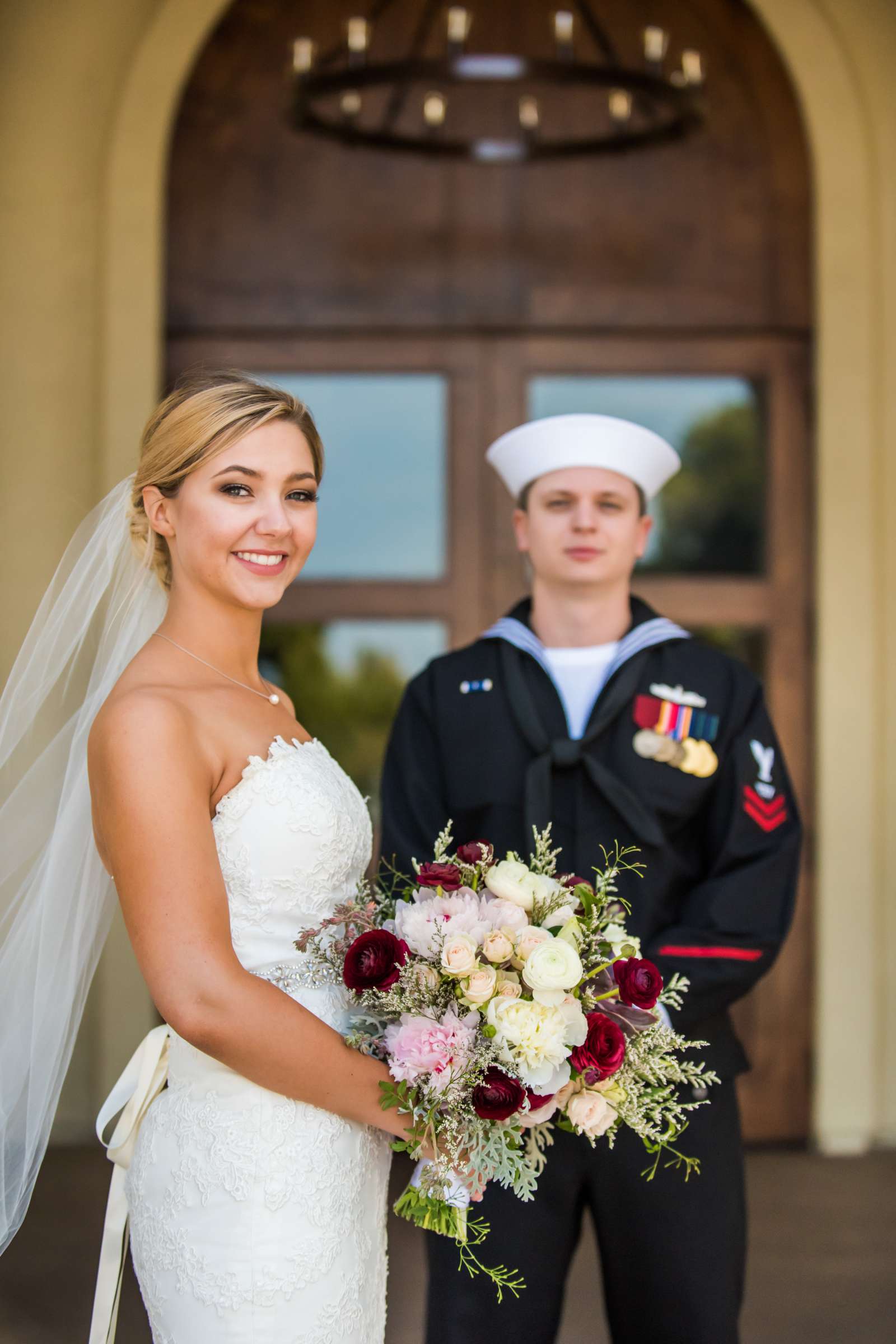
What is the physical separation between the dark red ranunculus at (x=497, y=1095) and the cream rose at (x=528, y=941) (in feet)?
0.47

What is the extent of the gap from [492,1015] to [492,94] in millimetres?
4105

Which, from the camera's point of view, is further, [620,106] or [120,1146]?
[620,106]

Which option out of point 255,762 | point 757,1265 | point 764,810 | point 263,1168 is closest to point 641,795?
point 764,810

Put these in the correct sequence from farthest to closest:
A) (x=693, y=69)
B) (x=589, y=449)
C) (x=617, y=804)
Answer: (x=693, y=69) < (x=589, y=449) < (x=617, y=804)

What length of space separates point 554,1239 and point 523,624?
1158 millimetres

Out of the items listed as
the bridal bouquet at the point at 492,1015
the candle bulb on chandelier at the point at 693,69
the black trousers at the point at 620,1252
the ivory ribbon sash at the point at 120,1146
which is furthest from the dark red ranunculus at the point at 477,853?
the candle bulb on chandelier at the point at 693,69

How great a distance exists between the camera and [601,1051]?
1740mm

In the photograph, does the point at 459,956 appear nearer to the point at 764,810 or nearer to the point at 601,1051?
the point at 601,1051

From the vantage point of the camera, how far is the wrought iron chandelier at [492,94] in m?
3.86

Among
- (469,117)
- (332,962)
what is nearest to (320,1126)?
(332,962)

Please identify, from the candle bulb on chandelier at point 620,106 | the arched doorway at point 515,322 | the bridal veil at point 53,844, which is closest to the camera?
the bridal veil at point 53,844

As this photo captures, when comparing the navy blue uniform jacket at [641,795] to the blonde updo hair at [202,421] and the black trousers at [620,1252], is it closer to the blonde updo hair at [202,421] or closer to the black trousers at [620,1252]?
the black trousers at [620,1252]

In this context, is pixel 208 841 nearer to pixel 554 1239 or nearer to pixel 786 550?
pixel 554 1239

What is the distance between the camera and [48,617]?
7.09ft
